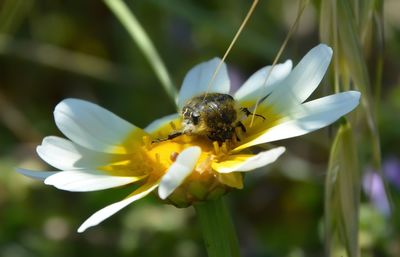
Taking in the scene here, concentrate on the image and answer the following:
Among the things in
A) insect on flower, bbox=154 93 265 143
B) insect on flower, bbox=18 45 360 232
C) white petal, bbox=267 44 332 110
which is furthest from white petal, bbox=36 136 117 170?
white petal, bbox=267 44 332 110

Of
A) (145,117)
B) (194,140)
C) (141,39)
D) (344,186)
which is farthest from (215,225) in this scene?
(145,117)

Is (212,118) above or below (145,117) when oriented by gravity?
below

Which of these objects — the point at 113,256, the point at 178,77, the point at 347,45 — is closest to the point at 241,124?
the point at 347,45

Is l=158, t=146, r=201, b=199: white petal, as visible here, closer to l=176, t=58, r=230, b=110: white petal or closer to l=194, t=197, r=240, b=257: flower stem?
l=194, t=197, r=240, b=257: flower stem

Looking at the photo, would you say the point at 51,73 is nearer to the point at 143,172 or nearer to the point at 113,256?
the point at 113,256

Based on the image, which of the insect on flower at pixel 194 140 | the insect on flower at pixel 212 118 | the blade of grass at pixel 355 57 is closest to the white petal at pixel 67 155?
the insect on flower at pixel 194 140

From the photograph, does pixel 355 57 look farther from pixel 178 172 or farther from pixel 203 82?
pixel 178 172
